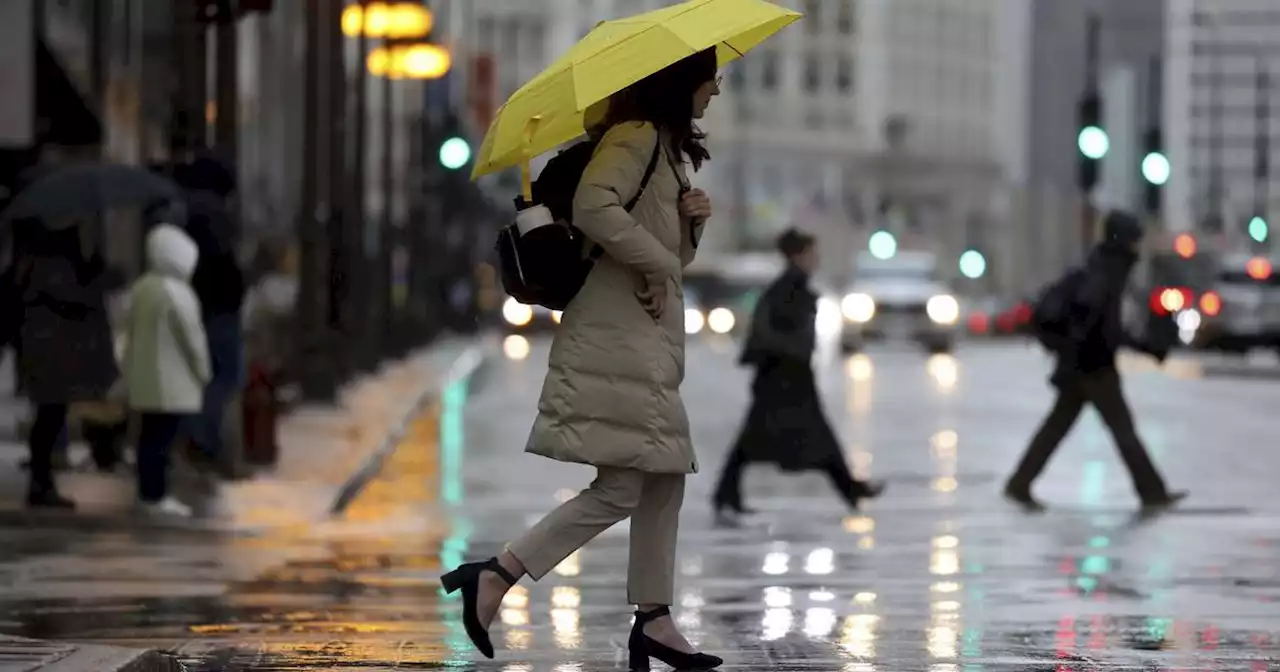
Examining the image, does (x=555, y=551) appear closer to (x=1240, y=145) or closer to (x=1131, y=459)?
(x=1131, y=459)

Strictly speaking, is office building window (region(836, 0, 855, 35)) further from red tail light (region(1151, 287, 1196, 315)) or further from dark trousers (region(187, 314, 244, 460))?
dark trousers (region(187, 314, 244, 460))

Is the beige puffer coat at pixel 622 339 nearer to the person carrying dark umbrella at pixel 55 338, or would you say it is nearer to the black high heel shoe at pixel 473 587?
the black high heel shoe at pixel 473 587

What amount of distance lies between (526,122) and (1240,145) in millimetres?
128576

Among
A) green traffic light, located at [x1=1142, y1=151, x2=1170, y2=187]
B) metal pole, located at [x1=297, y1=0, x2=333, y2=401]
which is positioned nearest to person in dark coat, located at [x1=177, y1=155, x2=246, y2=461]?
metal pole, located at [x1=297, y1=0, x2=333, y2=401]

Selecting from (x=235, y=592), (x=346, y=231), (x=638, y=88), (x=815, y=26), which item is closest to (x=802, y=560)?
(x=235, y=592)

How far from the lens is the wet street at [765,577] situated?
9859 mm

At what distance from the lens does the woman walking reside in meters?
8.76

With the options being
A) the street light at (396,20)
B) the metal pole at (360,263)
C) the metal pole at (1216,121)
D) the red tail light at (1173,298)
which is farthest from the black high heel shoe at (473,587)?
the metal pole at (1216,121)

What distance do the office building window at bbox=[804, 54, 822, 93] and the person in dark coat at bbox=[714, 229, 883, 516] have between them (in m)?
144

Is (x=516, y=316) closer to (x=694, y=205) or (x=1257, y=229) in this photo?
(x=1257, y=229)

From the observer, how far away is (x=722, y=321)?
267 ft

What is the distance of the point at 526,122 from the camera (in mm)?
8992

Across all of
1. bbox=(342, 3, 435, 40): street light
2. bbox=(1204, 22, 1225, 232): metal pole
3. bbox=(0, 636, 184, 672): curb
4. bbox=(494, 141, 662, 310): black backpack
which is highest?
bbox=(1204, 22, 1225, 232): metal pole

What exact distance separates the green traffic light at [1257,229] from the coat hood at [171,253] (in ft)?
164
